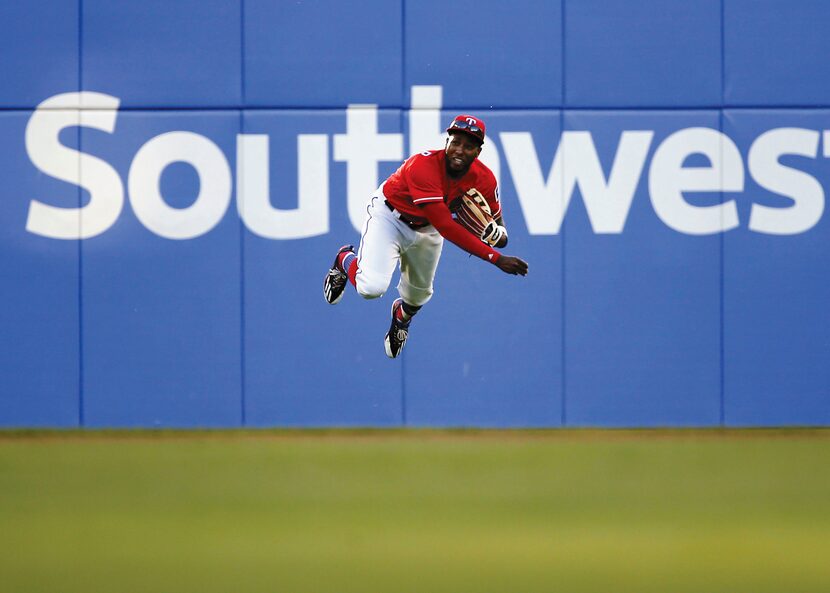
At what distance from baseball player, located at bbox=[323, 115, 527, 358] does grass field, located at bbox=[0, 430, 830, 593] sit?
4.28ft

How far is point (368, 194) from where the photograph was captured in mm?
9609

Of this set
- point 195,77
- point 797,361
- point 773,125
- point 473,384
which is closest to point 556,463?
point 473,384

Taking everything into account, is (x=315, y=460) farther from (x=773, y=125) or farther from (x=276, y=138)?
(x=773, y=125)

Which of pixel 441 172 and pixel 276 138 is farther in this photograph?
pixel 276 138

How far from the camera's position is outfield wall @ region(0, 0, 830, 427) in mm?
9602

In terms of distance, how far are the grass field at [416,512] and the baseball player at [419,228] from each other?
1.31 meters

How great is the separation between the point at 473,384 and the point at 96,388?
10.9ft

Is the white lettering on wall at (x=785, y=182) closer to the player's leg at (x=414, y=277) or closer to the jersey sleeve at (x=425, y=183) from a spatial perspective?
the player's leg at (x=414, y=277)

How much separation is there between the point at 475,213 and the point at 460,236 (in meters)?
0.22

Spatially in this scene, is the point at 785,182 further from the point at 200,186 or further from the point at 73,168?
the point at 73,168

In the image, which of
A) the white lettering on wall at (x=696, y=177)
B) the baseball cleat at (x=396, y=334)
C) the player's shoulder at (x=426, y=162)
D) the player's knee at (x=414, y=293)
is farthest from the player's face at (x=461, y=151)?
the white lettering on wall at (x=696, y=177)

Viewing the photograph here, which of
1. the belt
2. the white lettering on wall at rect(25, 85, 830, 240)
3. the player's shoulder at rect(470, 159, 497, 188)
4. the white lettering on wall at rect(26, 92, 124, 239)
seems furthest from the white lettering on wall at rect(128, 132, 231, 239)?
the player's shoulder at rect(470, 159, 497, 188)

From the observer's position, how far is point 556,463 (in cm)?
859

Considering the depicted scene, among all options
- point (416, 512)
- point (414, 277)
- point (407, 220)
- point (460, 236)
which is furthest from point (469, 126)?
point (416, 512)
